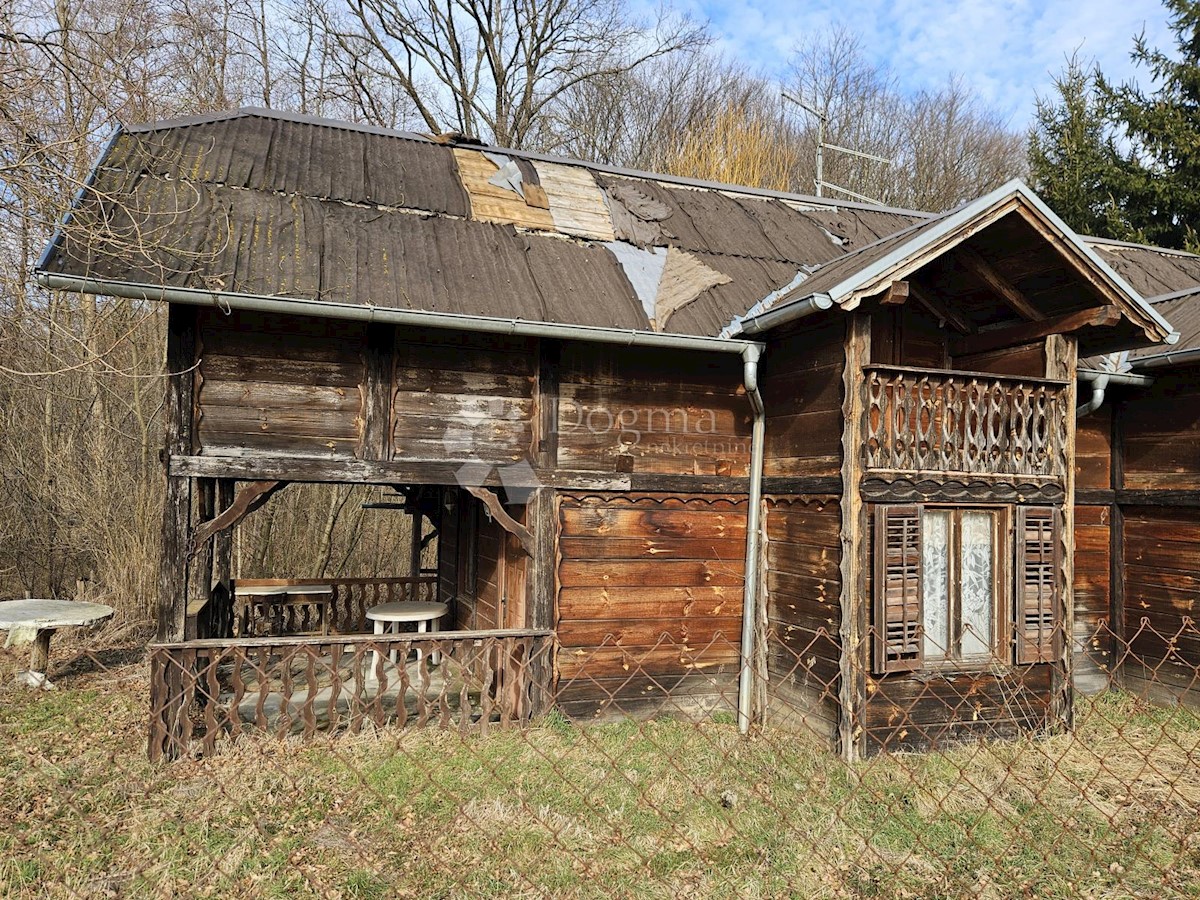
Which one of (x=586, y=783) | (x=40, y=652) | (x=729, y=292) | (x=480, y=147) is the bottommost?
(x=586, y=783)

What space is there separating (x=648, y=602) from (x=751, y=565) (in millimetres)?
1000

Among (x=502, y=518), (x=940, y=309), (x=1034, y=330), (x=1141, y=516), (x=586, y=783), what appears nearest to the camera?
(x=586, y=783)

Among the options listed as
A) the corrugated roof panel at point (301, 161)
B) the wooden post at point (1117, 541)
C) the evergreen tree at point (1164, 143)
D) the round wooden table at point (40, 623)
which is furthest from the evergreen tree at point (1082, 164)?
the round wooden table at point (40, 623)

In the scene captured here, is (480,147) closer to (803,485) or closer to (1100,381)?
(803,485)

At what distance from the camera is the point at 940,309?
802 cm

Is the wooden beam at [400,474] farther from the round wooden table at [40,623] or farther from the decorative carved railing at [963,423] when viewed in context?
the round wooden table at [40,623]

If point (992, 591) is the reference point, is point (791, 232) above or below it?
above

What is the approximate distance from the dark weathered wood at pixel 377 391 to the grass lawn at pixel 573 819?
2256 mm

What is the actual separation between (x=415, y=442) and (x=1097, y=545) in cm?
718

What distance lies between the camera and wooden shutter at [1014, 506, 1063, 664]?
23.2ft

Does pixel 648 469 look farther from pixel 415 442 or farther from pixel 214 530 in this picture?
pixel 214 530

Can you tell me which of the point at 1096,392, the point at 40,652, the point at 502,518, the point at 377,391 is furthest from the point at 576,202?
the point at 40,652

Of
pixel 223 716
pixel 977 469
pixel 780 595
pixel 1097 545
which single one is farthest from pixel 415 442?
pixel 1097 545

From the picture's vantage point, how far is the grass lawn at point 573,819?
14.5ft
